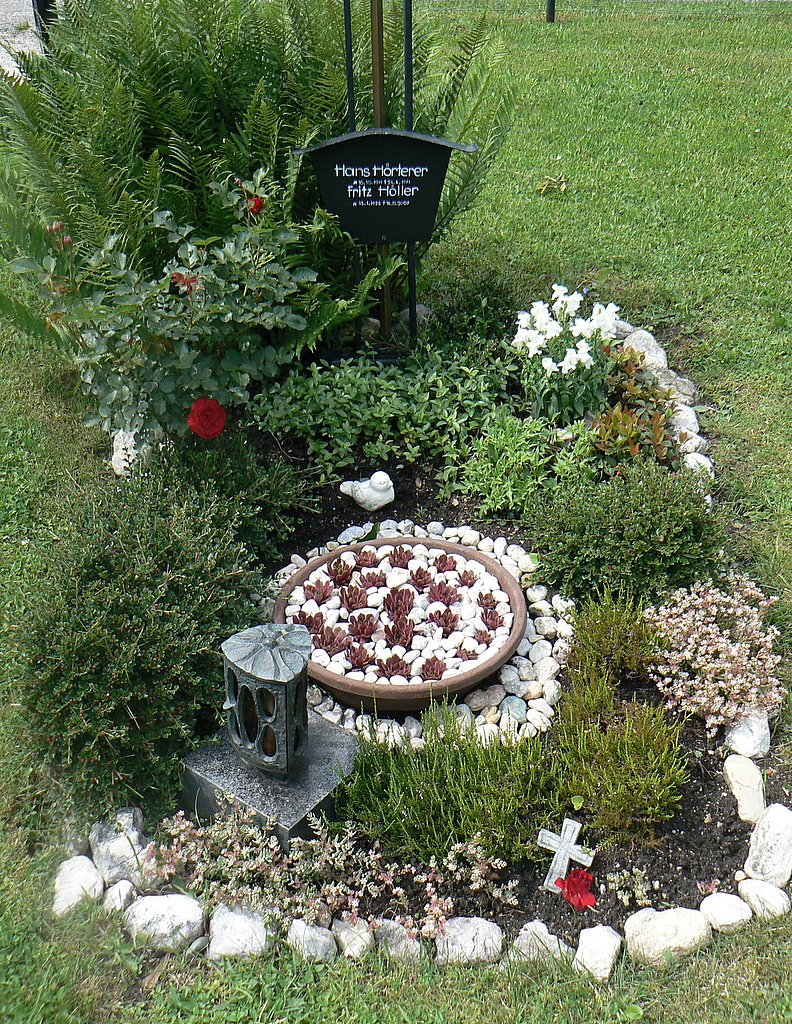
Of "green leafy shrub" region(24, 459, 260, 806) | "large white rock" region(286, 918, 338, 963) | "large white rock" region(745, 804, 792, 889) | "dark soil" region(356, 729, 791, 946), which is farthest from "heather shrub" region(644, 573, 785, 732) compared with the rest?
"green leafy shrub" region(24, 459, 260, 806)

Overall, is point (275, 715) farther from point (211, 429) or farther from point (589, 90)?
point (589, 90)

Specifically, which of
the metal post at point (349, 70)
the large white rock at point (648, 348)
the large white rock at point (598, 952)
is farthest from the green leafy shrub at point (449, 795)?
the metal post at point (349, 70)

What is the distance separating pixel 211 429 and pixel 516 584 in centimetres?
129

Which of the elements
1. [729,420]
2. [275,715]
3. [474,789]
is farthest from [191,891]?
[729,420]

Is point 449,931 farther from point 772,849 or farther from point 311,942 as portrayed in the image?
point 772,849

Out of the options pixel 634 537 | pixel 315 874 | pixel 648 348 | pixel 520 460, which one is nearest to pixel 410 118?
pixel 520 460

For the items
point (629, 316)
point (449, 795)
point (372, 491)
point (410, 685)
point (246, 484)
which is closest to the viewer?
point (449, 795)

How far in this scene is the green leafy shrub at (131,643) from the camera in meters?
2.88

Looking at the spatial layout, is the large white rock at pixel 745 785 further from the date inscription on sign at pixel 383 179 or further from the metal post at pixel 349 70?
the metal post at pixel 349 70

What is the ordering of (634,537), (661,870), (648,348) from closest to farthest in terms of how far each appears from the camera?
(661,870)
(634,537)
(648,348)

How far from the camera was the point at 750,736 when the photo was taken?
3092 millimetres

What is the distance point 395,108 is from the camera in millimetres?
4602

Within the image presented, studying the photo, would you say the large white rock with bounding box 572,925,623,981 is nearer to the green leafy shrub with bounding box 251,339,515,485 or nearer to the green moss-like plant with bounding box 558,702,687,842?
the green moss-like plant with bounding box 558,702,687,842

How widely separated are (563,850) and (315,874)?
717 millimetres
